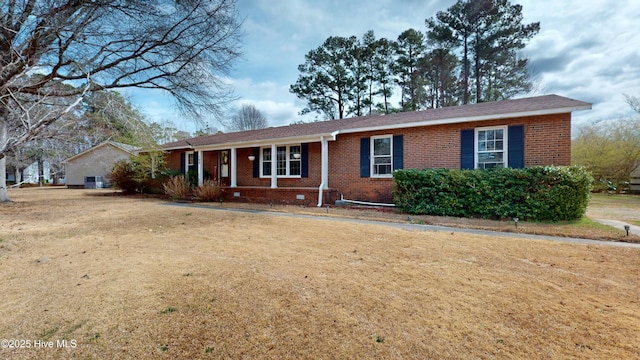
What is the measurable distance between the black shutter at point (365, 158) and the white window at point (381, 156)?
16 centimetres

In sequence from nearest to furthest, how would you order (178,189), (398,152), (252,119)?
(398,152), (178,189), (252,119)

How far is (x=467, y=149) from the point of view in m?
9.29

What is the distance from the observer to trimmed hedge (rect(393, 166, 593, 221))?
23.7 feet

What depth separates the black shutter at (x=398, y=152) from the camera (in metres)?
10.4

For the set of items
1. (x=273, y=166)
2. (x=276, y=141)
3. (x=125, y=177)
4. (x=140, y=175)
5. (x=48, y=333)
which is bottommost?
(x=48, y=333)

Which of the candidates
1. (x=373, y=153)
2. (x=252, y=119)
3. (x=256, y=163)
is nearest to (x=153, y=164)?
(x=256, y=163)

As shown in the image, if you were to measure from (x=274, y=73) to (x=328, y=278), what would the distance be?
14155mm

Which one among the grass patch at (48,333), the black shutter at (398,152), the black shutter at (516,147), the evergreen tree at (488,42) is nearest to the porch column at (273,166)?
the black shutter at (398,152)

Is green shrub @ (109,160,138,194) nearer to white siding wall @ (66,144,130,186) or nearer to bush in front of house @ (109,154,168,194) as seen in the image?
bush in front of house @ (109,154,168,194)

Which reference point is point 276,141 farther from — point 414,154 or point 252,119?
point 252,119

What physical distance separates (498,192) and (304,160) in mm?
7717

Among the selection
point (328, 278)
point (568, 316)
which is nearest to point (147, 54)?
point (328, 278)

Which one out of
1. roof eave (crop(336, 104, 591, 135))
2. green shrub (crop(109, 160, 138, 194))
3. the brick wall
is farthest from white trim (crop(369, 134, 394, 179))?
green shrub (crop(109, 160, 138, 194))

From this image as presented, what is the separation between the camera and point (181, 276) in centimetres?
359
